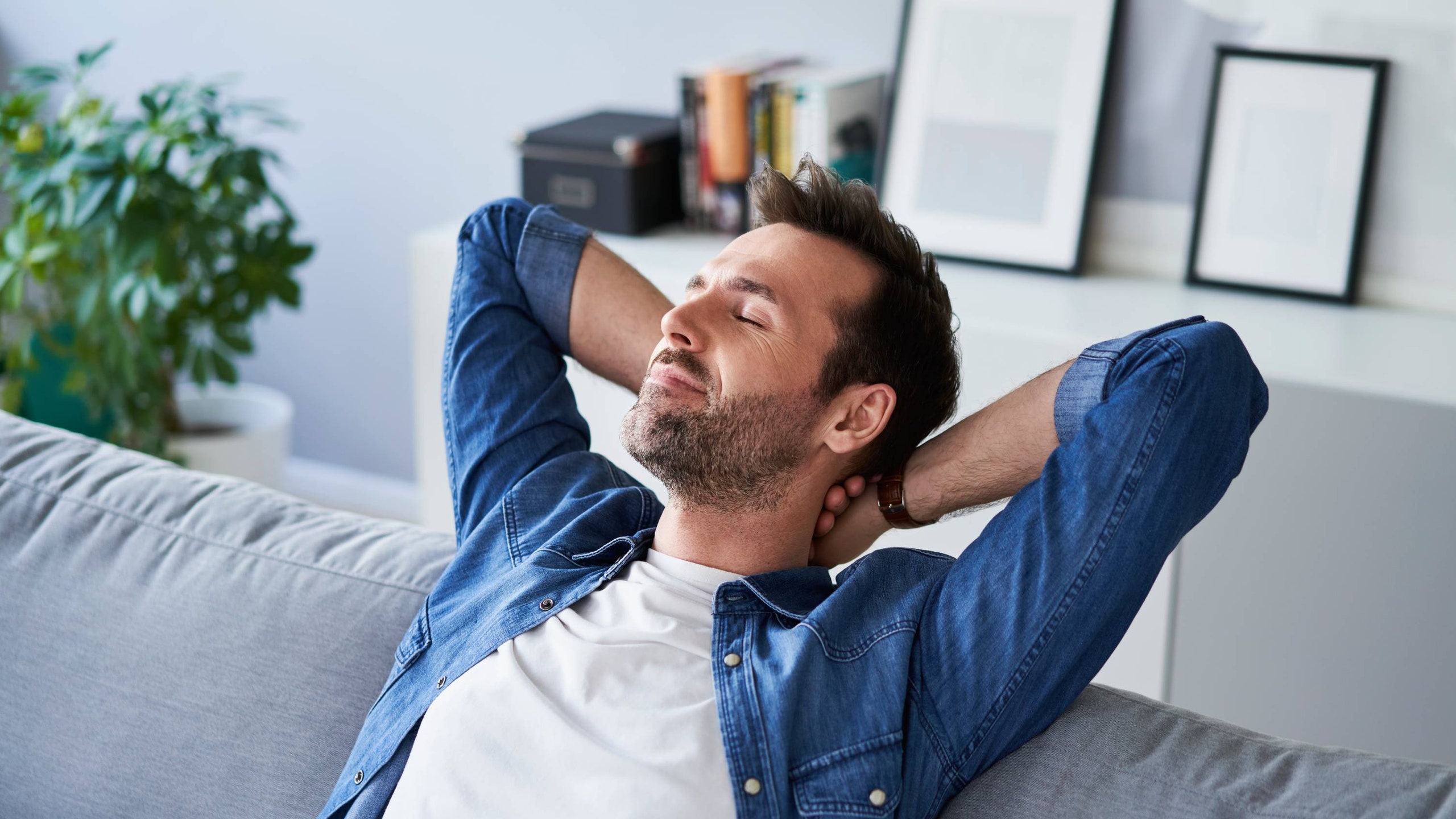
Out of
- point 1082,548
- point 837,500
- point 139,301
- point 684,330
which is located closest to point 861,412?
point 837,500

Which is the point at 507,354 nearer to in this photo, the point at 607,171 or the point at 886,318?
the point at 886,318

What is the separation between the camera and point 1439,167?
2.04 metres

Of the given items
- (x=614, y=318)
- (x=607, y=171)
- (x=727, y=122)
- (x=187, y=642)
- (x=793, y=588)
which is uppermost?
(x=727, y=122)

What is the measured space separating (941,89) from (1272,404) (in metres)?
0.82

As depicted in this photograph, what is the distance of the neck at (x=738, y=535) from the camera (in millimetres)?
1308

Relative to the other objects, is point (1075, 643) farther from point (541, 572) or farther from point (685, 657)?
point (541, 572)

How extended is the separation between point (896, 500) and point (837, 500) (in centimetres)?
7

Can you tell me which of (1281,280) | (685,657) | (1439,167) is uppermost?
(1439,167)

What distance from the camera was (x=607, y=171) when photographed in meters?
2.44

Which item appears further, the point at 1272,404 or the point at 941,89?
the point at 941,89

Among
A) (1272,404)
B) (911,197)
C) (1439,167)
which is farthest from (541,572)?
(1439,167)

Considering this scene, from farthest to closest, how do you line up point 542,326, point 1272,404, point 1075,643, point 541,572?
point 1272,404, point 542,326, point 541,572, point 1075,643

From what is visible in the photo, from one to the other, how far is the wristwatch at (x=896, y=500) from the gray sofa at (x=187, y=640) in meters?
0.24

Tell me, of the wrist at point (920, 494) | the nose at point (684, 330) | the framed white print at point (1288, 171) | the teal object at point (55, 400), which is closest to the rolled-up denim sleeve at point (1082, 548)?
the wrist at point (920, 494)
